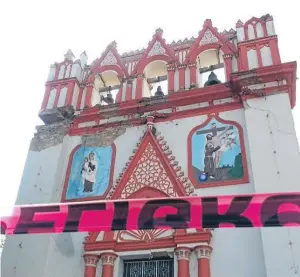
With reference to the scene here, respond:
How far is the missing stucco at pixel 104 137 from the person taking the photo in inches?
428

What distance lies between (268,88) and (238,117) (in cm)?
98

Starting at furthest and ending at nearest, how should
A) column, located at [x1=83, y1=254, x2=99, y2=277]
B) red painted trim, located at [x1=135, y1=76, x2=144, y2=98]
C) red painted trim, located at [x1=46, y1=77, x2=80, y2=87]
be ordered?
red painted trim, located at [x1=46, y1=77, x2=80, y2=87]
red painted trim, located at [x1=135, y1=76, x2=144, y2=98]
column, located at [x1=83, y1=254, x2=99, y2=277]

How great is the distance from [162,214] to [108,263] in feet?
9.36

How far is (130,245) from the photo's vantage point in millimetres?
8648

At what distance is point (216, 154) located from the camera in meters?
9.52

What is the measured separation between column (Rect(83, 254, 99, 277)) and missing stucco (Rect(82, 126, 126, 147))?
10.5ft

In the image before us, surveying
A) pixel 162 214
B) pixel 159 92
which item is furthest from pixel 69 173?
pixel 162 214

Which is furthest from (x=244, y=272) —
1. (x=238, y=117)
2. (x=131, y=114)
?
(x=131, y=114)

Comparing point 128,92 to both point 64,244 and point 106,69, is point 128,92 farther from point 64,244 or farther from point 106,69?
point 64,244

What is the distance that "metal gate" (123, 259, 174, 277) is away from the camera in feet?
27.4

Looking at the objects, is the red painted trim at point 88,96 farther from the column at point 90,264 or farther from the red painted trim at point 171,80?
the column at point 90,264

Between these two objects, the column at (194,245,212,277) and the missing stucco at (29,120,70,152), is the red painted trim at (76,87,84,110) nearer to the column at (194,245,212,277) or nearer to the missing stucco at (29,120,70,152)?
the missing stucco at (29,120,70,152)

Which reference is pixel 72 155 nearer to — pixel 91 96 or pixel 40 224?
pixel 91 96

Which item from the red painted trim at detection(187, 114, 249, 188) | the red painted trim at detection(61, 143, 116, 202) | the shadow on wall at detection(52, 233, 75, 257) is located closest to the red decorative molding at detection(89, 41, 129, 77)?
the red painted trim at detection(61, 143, 116, 202)
